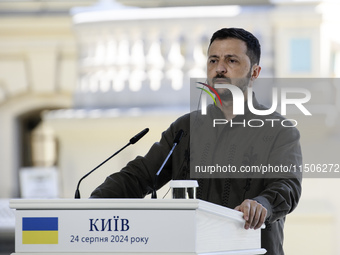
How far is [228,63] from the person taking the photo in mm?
3117

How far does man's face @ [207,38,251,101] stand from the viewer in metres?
3.11

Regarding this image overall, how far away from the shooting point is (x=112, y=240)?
2.55m

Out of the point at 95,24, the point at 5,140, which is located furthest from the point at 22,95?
the point at 95,24

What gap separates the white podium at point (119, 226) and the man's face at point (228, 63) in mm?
624

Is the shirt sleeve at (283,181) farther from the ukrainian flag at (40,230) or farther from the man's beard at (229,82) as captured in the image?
A: the ukrainian flag at (40,230)

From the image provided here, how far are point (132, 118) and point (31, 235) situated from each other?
5.22 metres

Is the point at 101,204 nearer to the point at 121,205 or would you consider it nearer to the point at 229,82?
the point at 121,205

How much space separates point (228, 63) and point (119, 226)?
0.82m

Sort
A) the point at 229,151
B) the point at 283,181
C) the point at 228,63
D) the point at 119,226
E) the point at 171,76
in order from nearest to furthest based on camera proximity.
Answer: the point at 119,226 < the point at 283,181 < the point at 228,63 < the point at 229,151 < the point at 171,76

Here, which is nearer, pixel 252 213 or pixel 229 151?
pixel 252 213

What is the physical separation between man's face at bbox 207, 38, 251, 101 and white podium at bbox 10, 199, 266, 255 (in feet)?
2.05

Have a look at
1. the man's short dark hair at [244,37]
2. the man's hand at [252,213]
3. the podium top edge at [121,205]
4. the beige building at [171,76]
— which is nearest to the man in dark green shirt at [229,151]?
the man's short dark hair at [244,37]

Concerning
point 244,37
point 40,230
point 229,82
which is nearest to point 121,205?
point 40,230

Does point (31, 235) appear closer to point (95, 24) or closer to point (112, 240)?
point (112, 240)
